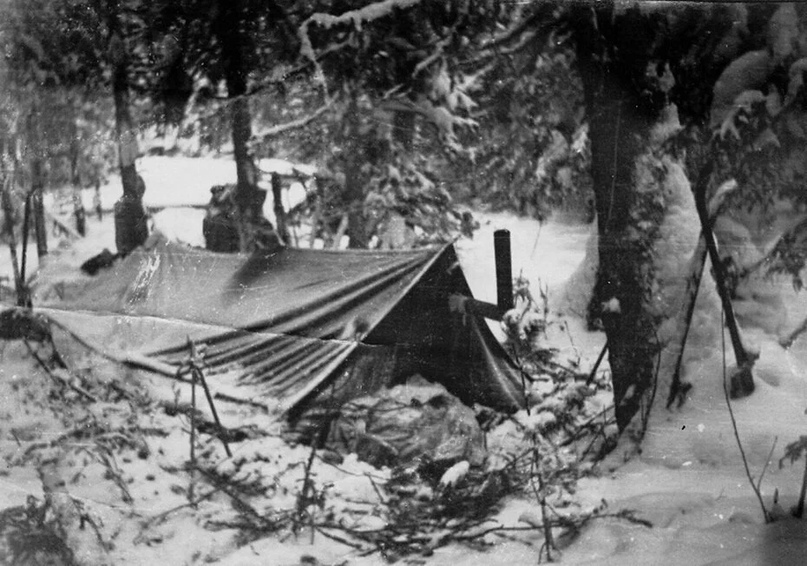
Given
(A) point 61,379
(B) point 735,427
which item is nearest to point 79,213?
(A) point 61,379

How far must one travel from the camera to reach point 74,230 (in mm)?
2865

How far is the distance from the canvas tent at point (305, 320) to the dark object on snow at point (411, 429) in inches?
1.8

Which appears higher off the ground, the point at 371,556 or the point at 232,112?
the point at 232,112

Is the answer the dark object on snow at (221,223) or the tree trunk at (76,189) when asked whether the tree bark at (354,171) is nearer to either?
the dark object on snow at (221,223)

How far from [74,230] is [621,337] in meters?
1.76

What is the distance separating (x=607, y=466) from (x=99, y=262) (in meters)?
1.72

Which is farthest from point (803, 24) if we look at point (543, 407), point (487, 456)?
point (487, 456)

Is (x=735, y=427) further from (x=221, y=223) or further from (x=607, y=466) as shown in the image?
(x=221, y=223)

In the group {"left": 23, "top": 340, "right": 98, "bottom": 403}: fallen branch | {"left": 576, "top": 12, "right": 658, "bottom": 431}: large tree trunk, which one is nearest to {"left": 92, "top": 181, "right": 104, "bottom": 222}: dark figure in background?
{"left": 23, "top": 340, "right": 98, "bottom": 403}: fallen branch

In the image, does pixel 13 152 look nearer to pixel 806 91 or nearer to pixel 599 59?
pixel 599 59

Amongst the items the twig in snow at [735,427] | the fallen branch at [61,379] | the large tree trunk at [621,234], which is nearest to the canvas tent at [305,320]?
the fallen branch at [61,379]

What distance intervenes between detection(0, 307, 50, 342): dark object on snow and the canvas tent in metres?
0.09

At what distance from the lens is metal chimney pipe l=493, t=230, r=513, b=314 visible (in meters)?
2.66

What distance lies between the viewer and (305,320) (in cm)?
276
